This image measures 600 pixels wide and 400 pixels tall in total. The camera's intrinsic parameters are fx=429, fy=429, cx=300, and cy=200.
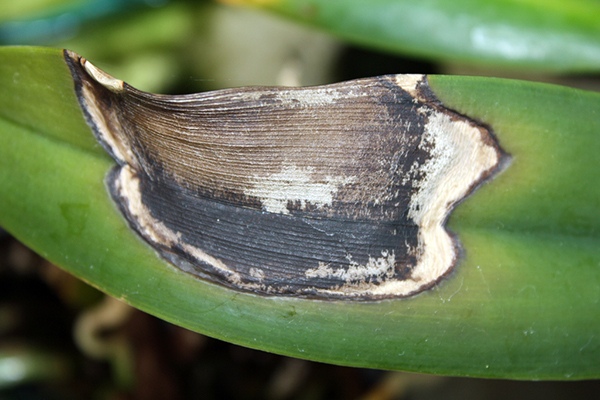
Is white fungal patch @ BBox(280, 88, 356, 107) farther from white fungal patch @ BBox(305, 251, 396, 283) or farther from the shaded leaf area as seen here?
the shaded leaf area

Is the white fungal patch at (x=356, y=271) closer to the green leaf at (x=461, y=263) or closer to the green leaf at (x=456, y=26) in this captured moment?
the green leaf at (x=461, y=263)

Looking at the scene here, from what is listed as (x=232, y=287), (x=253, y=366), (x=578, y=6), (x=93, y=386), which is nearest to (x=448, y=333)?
(x=232, y=287)

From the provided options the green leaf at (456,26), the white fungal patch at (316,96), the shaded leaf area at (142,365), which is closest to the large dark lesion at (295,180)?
the white fungal patch at (316,96)

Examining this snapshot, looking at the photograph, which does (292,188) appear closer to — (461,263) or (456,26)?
(461,263)

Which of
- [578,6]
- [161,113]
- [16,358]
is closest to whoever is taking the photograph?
[161,113]

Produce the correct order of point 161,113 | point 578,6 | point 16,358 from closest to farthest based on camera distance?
1. point 161,113
2. point 578,6
3. point 16,358

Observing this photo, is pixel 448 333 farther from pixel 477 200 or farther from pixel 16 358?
pixel 16 358
